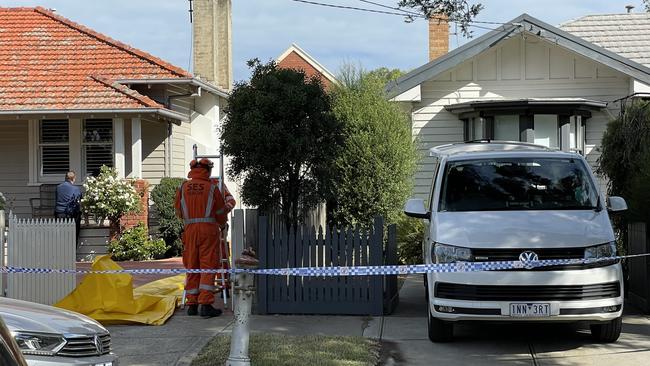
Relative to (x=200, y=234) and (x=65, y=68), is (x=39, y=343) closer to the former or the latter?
(x=200, y=234)

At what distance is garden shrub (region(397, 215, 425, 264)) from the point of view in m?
15.4

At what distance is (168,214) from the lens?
18.2 m

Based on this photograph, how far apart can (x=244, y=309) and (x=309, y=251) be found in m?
3.20

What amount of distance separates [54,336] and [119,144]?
513 inches

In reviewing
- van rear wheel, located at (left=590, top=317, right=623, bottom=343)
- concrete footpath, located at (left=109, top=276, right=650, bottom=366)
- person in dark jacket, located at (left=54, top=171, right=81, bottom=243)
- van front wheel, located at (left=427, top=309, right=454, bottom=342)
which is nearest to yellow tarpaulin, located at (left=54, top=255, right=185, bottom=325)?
concrete footpath, located at (left=109, top=276, right=650, bottom=366)

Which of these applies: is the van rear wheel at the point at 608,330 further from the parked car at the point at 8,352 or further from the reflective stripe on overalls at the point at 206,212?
the parked car at the point at 8,352

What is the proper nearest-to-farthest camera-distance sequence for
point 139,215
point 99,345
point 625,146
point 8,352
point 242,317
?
point 8,352 < point 99,345 < point 242,317 < point 625,146 < point 139,215

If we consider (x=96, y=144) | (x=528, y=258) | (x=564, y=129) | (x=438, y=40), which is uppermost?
(x=438, y=40)

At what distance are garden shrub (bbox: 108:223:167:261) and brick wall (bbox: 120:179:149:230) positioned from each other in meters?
0.23

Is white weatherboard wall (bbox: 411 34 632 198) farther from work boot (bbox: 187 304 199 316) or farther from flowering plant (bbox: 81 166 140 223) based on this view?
work boot (bbox: 187 304 199 316)

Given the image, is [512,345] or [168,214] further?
[168,214]

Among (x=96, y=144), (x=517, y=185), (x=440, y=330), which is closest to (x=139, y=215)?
(x=96, y=144)

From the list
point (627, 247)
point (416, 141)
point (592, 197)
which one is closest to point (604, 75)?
point (416, 141)

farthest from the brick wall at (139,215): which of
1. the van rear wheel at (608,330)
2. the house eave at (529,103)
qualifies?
the van rear wheel at (608,330)
